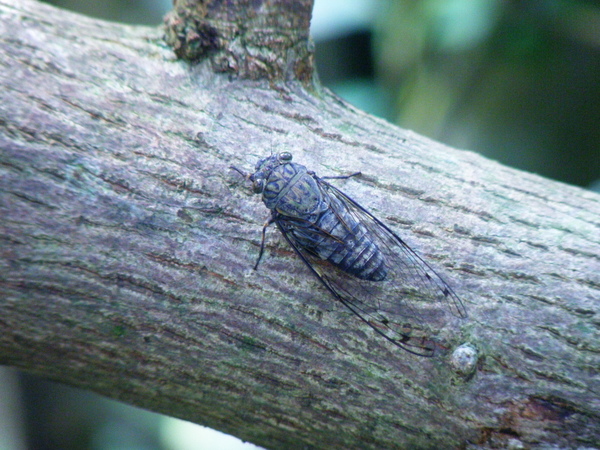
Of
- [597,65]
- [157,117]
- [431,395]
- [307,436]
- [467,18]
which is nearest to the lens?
[431,395]

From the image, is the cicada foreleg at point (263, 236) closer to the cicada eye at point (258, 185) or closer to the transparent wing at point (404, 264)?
the cicada eye at point (258, 185)

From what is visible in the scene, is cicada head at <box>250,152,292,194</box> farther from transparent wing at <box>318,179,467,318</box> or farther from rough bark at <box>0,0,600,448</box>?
transparent wing at <box>318,179,467,318</box>

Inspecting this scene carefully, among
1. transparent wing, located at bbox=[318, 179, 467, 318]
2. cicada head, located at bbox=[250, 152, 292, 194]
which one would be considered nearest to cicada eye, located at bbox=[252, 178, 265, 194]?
cicada head, located at bbox=[250, 152, 292, 194]

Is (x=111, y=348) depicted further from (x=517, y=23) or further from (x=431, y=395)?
(x=517, y=23)

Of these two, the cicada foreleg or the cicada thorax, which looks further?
the cicada thorax

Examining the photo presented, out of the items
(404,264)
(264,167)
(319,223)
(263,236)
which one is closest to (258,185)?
(264,167)

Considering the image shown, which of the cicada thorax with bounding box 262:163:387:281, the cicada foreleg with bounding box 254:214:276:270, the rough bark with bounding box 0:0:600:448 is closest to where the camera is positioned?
the rough bark with bounding box 0:0:600:448

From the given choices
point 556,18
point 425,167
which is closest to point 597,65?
point 556,18

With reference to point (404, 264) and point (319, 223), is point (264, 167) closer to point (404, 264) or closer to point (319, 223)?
point (319, 223)
